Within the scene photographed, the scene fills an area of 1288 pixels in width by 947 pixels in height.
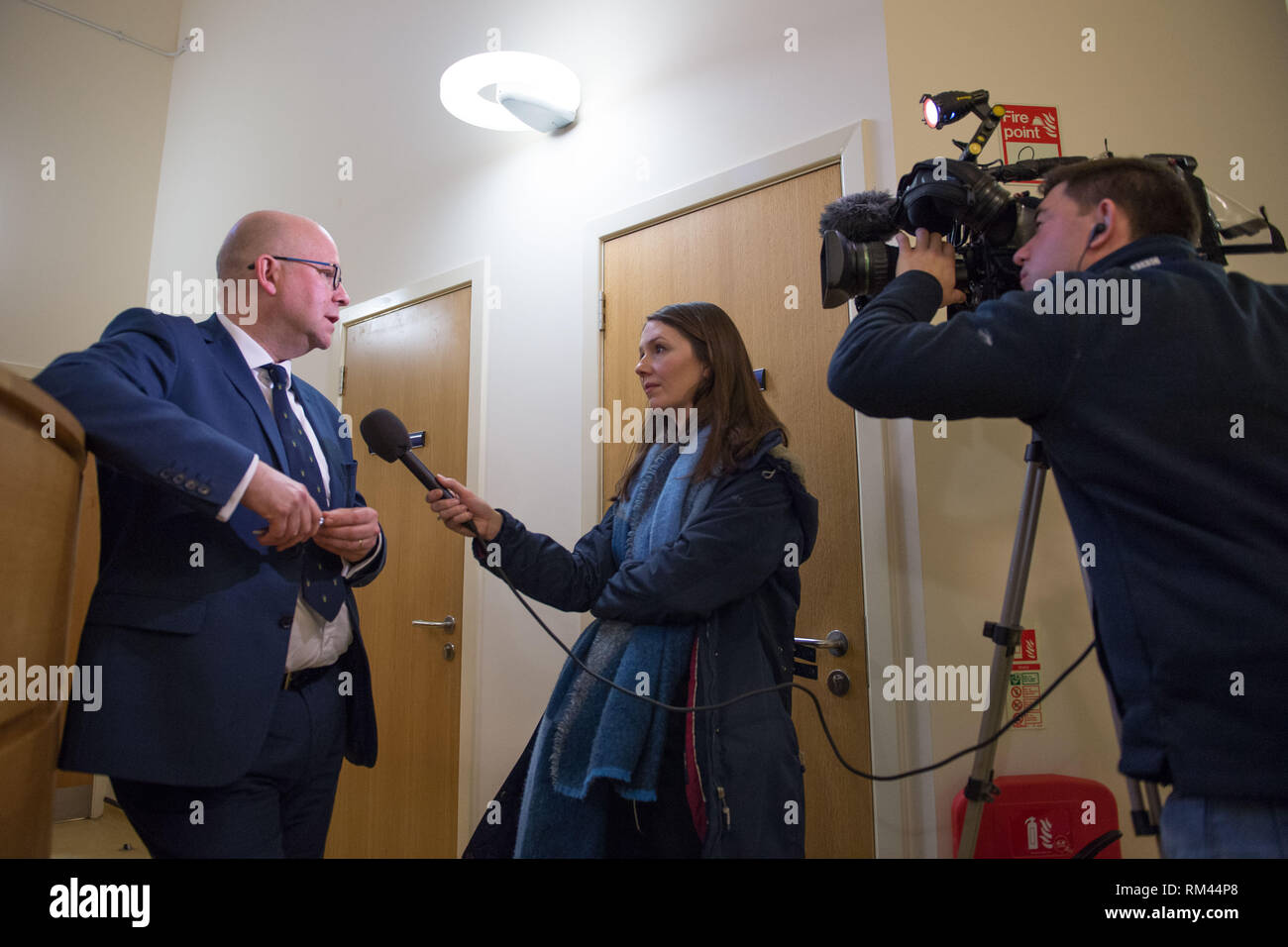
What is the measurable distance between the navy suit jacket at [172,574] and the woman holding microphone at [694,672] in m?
0.38

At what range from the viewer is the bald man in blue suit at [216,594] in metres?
0.96

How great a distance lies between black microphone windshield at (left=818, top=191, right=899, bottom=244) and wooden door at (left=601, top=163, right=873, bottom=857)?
0.48 meters

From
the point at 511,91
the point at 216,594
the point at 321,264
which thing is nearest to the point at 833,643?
the point at 216,594

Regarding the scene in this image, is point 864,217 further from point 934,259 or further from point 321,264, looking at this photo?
point 321,264

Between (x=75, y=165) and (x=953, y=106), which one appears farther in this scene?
(x=75, y=165)

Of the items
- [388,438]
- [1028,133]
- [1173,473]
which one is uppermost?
[1028,133]

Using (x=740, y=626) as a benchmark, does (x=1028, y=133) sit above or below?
above

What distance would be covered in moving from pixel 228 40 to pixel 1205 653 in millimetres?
5303

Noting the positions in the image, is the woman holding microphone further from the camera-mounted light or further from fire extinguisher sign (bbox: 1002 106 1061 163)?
fire extinguisher sign (bbox: 1002 106 1061 163)

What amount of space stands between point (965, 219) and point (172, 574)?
4.24 feet

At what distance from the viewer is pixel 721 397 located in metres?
1.42

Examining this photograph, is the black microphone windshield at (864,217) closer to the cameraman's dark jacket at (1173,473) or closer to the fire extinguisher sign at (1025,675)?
the cameraman's dark jacket at (1173,473)
